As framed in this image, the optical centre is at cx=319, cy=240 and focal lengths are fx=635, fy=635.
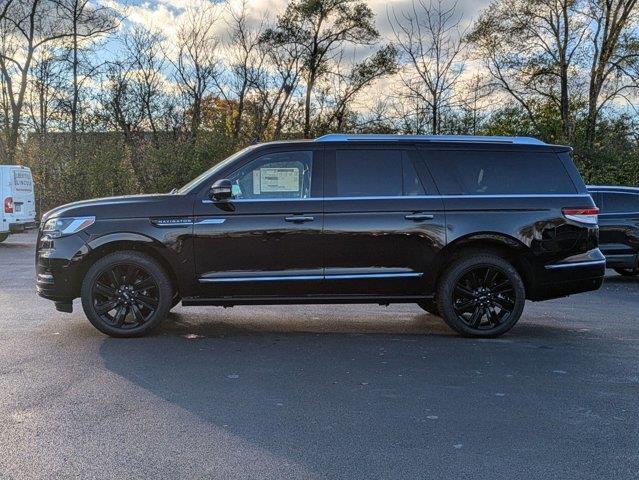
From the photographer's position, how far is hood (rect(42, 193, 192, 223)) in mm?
6188

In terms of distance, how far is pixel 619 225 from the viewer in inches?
441

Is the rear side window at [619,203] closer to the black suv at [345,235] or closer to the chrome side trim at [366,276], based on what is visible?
the black suv at [345,235]

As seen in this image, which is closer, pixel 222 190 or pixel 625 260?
pixel 222 190

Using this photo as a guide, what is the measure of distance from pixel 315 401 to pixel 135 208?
2.86 metres

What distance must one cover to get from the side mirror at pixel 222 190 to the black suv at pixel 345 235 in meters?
0.01

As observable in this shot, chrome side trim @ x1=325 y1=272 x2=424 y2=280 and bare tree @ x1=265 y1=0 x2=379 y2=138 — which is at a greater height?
bare tree @ x1=265 y1=0 x2=379 y2=138

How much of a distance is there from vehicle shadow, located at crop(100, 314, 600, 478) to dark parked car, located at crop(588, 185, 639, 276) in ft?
16.1

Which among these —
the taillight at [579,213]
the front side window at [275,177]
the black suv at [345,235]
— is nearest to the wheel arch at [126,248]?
the black suv at [345,235]

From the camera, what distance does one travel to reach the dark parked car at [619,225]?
438 inches

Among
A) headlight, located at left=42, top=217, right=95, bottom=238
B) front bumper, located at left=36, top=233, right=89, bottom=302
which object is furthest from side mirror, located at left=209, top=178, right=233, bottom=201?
front bumper, located at left=36, top=233, right=89, bottom=302

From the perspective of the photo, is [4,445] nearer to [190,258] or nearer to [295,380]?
[295,380]

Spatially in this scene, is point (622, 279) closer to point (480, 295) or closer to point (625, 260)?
point (625, 260)

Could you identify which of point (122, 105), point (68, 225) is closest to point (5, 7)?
point (122, 105)

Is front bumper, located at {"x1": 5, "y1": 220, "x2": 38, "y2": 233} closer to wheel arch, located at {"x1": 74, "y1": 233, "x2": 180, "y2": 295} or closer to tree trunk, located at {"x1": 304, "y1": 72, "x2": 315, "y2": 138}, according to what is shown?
wheel arch, located at {"x1": 74, "y1": 233, "x2": 180, "y2": 295}
